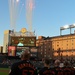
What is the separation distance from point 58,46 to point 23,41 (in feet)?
224

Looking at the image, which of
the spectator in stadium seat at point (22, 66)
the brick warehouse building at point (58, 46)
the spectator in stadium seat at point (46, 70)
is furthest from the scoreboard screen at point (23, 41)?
the spectator in stadium seat at point (22, 66)

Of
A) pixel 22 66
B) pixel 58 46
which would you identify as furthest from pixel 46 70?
pixel 58 46

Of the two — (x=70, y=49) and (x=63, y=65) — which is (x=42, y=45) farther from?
(x=63, y=65)

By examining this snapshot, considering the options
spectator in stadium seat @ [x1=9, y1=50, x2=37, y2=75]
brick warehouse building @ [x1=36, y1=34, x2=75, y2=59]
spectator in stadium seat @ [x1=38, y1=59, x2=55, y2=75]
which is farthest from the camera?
brick warehouse building @ [x1=36, y1=34, x2=75, y2=59]

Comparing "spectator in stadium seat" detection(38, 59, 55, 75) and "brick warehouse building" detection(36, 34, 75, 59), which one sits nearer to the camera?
"spectator in stadium seat" detection(38, 59, 55, 75)

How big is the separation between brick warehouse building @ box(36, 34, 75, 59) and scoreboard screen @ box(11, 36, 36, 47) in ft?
165

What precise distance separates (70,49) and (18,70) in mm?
130587

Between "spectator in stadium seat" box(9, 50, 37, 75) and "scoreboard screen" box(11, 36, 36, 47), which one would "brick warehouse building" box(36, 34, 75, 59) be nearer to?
"scoreboard screen" box(11, 36, 36, 47)

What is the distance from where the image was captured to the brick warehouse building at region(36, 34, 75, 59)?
5362 inches

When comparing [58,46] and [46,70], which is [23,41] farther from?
[46,70]

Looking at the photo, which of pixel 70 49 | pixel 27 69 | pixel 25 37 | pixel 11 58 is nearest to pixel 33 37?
pixel 25 37

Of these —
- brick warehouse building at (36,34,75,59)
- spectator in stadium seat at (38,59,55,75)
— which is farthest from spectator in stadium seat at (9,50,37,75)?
brick warehouse building at (36,34,75,59)

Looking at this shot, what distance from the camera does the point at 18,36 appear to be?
7881 cm

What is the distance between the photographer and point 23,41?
257 ft
